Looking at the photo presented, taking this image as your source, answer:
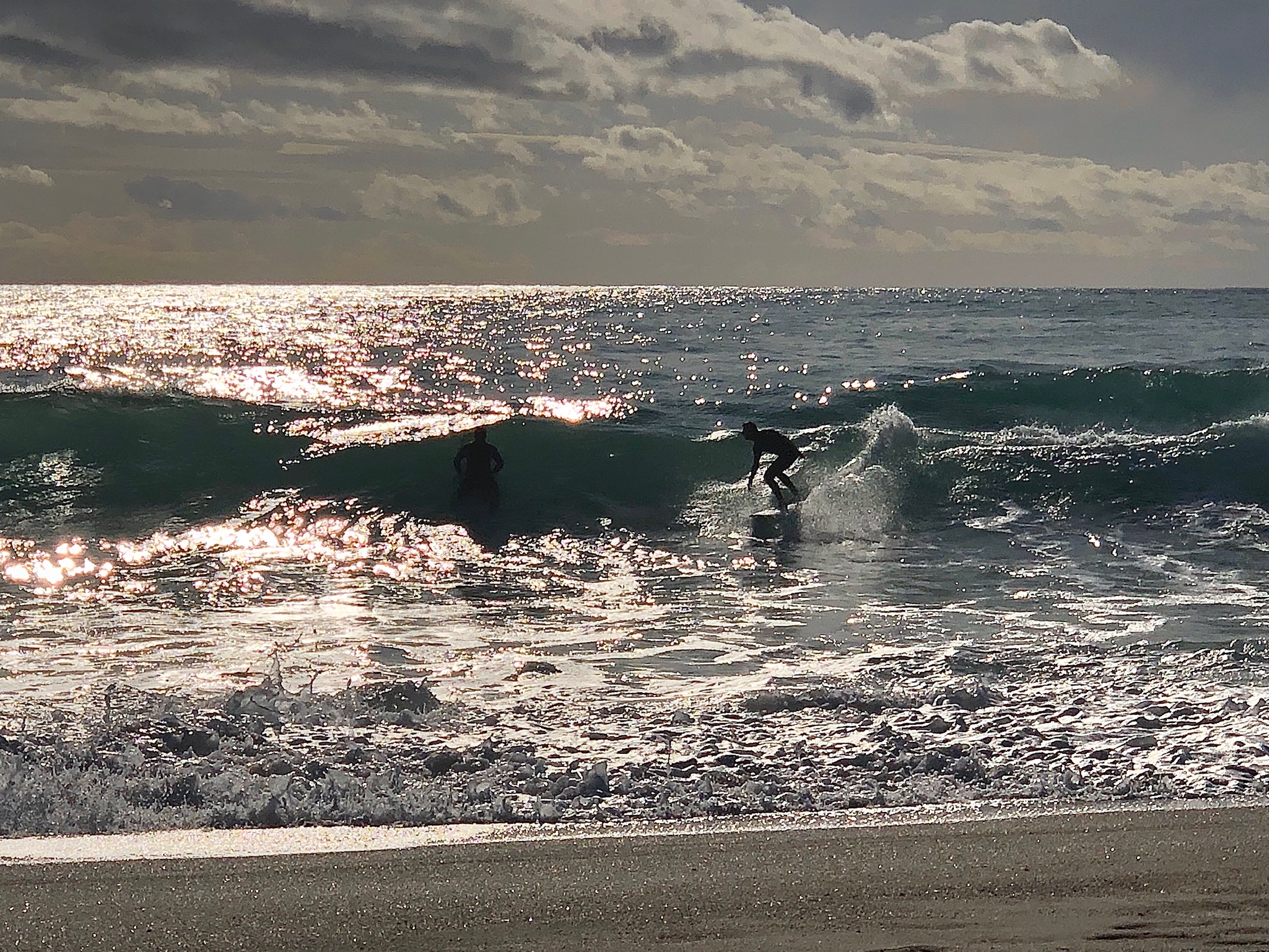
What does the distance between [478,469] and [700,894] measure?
48.5 ft

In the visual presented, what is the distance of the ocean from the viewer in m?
6.17

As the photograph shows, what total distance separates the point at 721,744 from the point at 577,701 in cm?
128

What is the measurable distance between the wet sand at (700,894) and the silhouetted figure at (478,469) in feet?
45.3

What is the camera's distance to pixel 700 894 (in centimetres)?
439

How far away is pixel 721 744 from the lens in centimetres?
670

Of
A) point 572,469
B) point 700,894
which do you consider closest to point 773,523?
point 572,469

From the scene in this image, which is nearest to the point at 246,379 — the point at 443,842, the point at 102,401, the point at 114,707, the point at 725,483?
the point at 102,401

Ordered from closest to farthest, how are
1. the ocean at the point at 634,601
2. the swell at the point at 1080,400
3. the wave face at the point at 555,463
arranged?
1. the ocean at the point at 634,601
2. the wave face at the point at 555,463
3. the swell at the point at 1080,400

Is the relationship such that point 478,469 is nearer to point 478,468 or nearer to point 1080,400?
point 478,468

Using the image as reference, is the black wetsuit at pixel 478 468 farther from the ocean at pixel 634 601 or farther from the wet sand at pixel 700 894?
the wet sand at pixel 700 894

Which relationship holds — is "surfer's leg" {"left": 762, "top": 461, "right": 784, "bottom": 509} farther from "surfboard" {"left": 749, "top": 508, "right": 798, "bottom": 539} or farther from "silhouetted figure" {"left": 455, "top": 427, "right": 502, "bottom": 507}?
"silhouetted figure" {"left": 455, "top": 427, "right": 502, "bottom": 507}

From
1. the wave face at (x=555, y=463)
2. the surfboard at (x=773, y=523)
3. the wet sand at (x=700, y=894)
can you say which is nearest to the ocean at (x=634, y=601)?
the wave face at (x=555, y=463)

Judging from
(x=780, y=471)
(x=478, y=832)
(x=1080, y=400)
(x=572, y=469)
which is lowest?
(x=478, y=832)

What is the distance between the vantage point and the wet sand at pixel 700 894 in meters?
4.01
